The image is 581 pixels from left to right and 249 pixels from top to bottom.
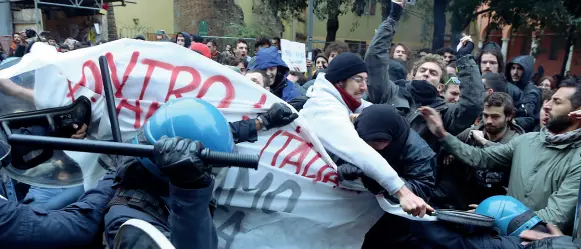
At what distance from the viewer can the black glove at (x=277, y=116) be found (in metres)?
2.49

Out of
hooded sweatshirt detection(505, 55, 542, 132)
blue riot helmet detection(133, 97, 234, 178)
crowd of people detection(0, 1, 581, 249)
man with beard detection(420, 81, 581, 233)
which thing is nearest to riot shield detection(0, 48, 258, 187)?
crowd of people detection(0, 1, 581, 249)

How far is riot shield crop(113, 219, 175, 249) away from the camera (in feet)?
3.60

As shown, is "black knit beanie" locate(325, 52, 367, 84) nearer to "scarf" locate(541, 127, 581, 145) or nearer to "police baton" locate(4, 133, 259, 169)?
"scarf" locate(541, 127, 581, 145)

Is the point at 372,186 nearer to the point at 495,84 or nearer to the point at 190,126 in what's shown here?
the point at 190,126

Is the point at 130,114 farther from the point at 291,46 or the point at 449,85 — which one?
the point at 291,46

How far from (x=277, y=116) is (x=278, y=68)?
83.7 inches

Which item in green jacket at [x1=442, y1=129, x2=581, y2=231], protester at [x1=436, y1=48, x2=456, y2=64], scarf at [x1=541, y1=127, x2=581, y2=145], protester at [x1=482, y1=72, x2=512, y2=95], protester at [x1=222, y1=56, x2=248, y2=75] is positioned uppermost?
protester at [x1=436, y1=48, x2=456, y2=64]

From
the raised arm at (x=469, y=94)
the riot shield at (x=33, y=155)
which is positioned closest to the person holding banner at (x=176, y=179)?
the riot shield at (x=33, y=155)

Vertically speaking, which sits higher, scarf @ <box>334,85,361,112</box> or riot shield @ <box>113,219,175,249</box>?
scarf @ <box>334,85,361,112</box>

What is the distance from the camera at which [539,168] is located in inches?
108

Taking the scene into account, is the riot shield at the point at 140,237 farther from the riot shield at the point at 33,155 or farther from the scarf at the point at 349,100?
the scarf at the point at 349,100

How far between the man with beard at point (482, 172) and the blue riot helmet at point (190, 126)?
211cm

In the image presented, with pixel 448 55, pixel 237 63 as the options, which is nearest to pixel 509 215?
pixel 448 55

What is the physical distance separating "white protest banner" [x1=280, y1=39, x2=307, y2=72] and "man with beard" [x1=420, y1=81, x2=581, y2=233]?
375cm
